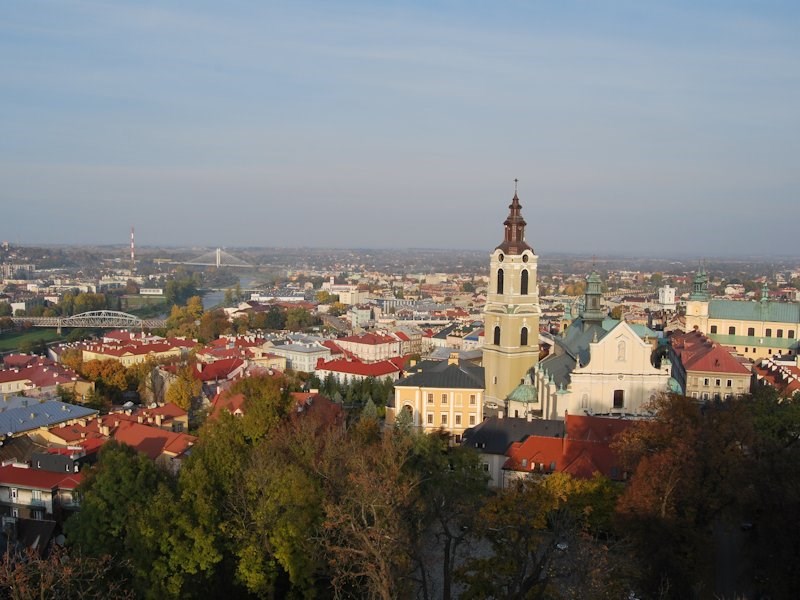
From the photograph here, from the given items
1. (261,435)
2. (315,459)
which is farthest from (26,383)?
(315,459)

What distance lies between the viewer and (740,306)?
55.7m

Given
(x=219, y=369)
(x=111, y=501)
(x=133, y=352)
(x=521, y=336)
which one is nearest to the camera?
(x=111, y=501)

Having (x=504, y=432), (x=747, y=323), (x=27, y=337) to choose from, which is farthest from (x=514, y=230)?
(x=27, y=337)

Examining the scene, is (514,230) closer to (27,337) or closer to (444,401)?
(444,401)

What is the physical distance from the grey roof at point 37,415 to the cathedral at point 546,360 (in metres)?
18.0

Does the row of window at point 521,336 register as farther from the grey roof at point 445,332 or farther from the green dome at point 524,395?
the grey roof at point 445,332

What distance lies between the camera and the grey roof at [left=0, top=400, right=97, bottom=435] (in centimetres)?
3166

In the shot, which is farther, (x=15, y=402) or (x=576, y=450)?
(x=15, y=402)

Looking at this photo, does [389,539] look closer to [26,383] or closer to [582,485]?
[582,485]

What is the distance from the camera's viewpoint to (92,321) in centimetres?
9700

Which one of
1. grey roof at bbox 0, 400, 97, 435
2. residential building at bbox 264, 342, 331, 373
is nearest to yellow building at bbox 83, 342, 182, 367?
residential building at bbox 264, 342, 331, 373

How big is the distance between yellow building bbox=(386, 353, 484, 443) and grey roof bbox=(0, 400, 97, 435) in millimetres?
13794

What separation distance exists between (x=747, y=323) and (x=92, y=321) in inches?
2901

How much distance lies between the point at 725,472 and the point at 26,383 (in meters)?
38.3
